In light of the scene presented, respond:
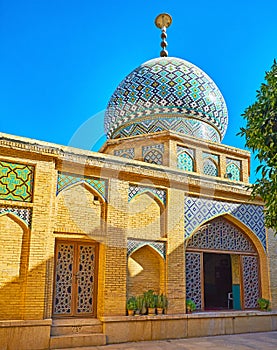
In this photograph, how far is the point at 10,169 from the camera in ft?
20.0

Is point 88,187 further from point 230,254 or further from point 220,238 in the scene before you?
point 230,254

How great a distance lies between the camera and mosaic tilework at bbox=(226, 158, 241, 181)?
973 centimetres

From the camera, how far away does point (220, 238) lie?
8.23m

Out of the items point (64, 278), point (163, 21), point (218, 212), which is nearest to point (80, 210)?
point (64, 278)

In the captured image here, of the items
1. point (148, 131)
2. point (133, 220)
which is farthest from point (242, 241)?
point (148, 131)

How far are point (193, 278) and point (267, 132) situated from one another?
4.27m

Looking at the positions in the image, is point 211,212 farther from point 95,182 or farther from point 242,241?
point 95,182

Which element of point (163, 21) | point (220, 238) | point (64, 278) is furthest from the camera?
point (163, 21)

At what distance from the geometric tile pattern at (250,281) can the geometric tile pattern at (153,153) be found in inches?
113

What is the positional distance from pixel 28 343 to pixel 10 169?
255cm

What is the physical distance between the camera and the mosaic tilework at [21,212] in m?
5.92

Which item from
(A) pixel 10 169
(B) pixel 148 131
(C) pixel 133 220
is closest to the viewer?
(A) pixel 10 169

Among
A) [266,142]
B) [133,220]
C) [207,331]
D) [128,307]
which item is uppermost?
[266,142]

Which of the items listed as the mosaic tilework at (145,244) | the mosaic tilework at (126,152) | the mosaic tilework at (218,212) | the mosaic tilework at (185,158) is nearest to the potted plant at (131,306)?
the mosaic tilework at (145,244)
